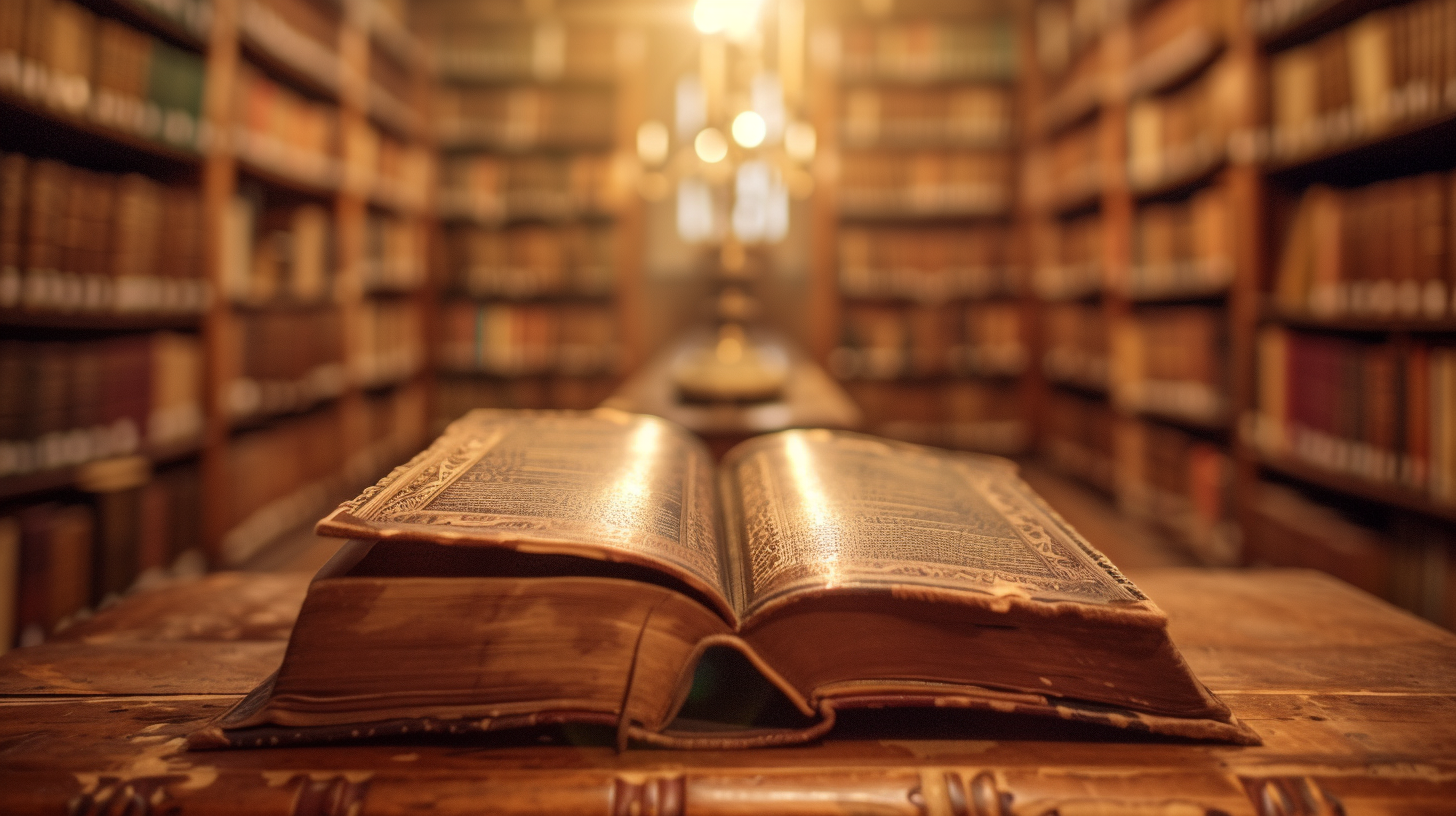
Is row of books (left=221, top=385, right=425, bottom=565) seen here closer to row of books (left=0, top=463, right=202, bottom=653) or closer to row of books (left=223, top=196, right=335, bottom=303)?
row of books (left=0, top=463, right=202, bottom=653)

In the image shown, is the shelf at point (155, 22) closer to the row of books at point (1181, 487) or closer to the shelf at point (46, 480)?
the shelf at point (46, 480)

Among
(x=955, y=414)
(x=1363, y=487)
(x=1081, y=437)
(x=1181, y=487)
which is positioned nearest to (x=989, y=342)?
(x=955, y=414)

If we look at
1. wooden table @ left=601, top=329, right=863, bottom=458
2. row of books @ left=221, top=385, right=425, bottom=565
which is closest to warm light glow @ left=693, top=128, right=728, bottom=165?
wooden table @ left=601, top=329, right=863, bottom=458

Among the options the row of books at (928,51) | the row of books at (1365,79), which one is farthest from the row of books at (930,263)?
the row of books at (1365,79)

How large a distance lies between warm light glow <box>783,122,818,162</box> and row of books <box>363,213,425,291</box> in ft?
7.97

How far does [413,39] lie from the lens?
4246 mm

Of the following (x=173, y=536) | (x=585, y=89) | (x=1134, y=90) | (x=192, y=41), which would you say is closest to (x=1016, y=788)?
(x=173, y=536)

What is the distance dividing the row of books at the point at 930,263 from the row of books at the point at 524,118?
4.83 ft

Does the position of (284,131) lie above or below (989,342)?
above

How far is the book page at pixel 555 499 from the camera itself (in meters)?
0.47

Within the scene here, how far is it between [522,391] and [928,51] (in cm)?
279

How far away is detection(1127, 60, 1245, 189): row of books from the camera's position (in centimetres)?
251

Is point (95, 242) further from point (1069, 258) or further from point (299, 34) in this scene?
point (1069, 258)

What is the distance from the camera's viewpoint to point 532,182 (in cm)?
442
